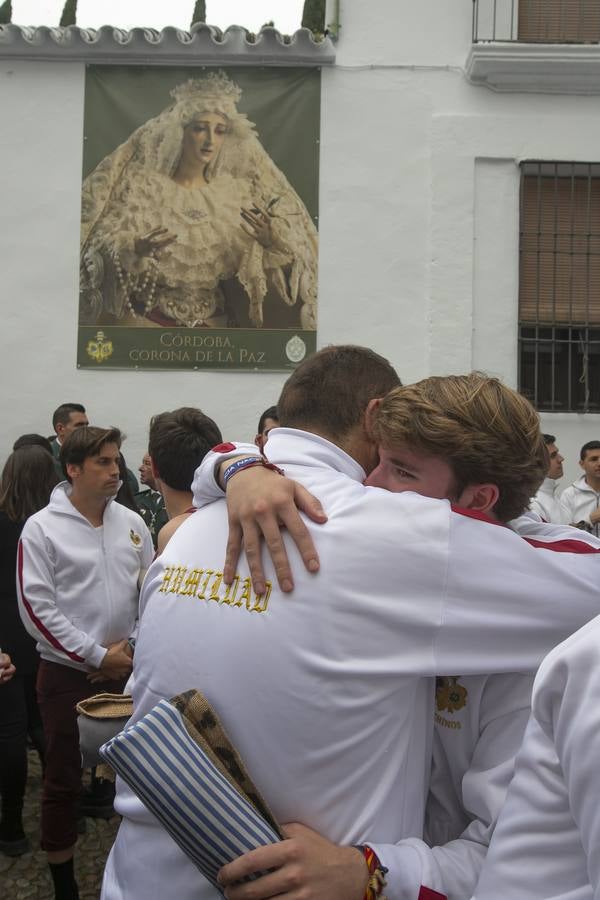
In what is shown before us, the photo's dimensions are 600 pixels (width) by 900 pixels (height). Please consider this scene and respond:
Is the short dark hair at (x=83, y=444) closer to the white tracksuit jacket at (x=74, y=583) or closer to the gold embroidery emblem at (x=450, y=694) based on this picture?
the white tracksuit jacket at (x=74, y=583)

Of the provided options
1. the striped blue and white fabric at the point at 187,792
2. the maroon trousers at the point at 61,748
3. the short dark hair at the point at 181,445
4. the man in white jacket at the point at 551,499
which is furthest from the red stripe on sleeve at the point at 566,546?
the man in white jacket at the point at 551,499

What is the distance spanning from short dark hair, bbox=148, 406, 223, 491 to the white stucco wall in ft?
16.7

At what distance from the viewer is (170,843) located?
1.56 meters

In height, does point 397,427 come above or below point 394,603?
above

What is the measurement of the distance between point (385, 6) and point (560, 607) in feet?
27.9

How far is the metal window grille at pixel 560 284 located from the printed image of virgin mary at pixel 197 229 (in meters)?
2.09

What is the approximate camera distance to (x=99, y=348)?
8.49m

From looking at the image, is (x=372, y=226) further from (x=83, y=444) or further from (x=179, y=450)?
(x=179, y=450)

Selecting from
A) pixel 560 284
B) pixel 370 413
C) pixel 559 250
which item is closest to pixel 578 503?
pixel 560 284

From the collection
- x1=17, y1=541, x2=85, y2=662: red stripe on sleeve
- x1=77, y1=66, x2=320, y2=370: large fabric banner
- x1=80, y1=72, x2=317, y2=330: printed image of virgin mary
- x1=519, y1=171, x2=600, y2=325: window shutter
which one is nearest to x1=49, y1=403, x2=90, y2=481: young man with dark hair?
x1=77, y1=66, x2=320, y2=370: large fabric banner

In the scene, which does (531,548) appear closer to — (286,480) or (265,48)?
(286,480)

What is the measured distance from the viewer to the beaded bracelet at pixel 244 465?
68.1 inches

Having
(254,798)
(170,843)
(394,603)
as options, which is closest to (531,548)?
(394,603)

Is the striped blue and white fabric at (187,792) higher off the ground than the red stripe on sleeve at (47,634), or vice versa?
the striped blue and white fabric at (187,792)
